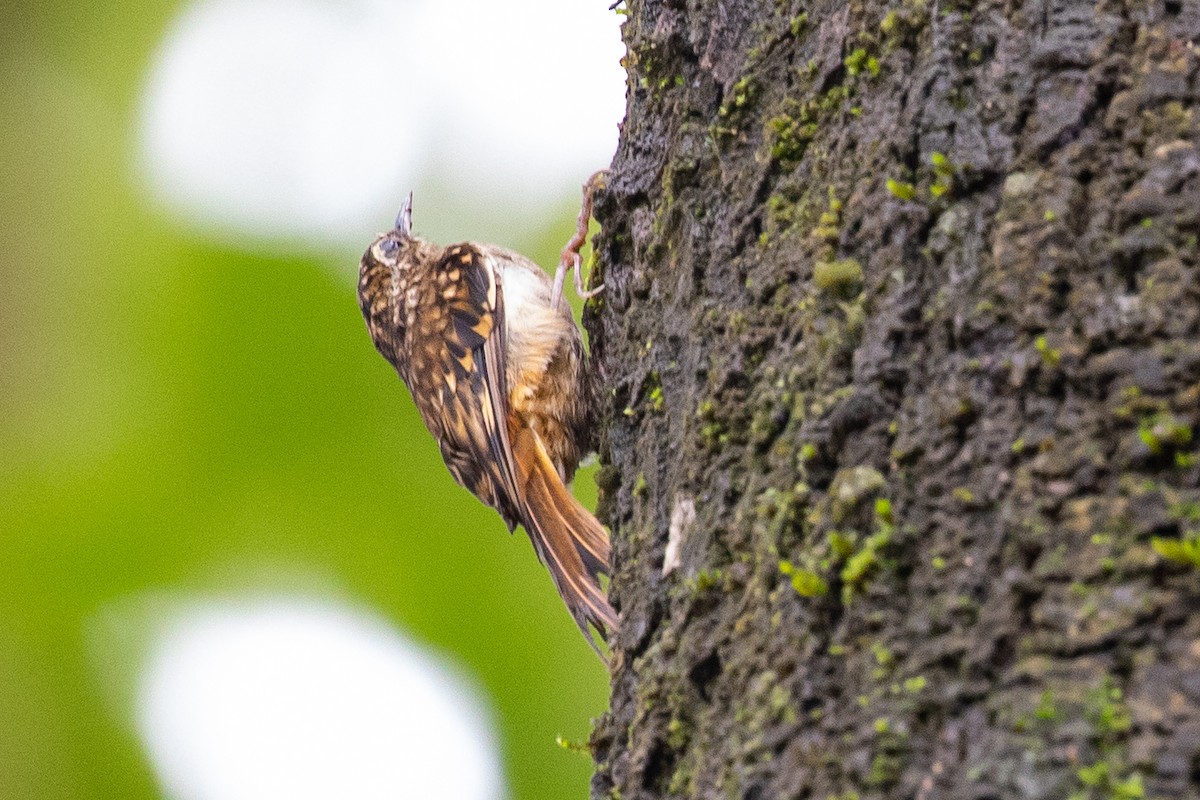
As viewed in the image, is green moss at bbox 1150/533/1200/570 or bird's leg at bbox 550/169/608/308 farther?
bird's leg at bbox 550/169/608/308

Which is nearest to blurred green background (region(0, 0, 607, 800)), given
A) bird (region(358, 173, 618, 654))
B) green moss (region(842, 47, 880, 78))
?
bird (region(358, 173, 618, 654))

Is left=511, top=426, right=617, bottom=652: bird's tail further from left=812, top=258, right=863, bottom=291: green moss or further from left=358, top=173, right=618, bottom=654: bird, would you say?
left=812, top=258, right=863, bottom=291: green moss

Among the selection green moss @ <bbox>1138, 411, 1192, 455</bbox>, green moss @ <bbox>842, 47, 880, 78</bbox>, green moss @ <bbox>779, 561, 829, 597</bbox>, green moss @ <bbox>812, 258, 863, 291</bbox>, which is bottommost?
green moss @ <bbox>779, 561, 829, 597</bbox>

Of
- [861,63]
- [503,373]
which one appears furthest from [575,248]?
[861,63]

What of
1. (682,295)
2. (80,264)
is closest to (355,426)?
(80,264)

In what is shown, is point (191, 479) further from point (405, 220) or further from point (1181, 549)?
point (1181, 549)
